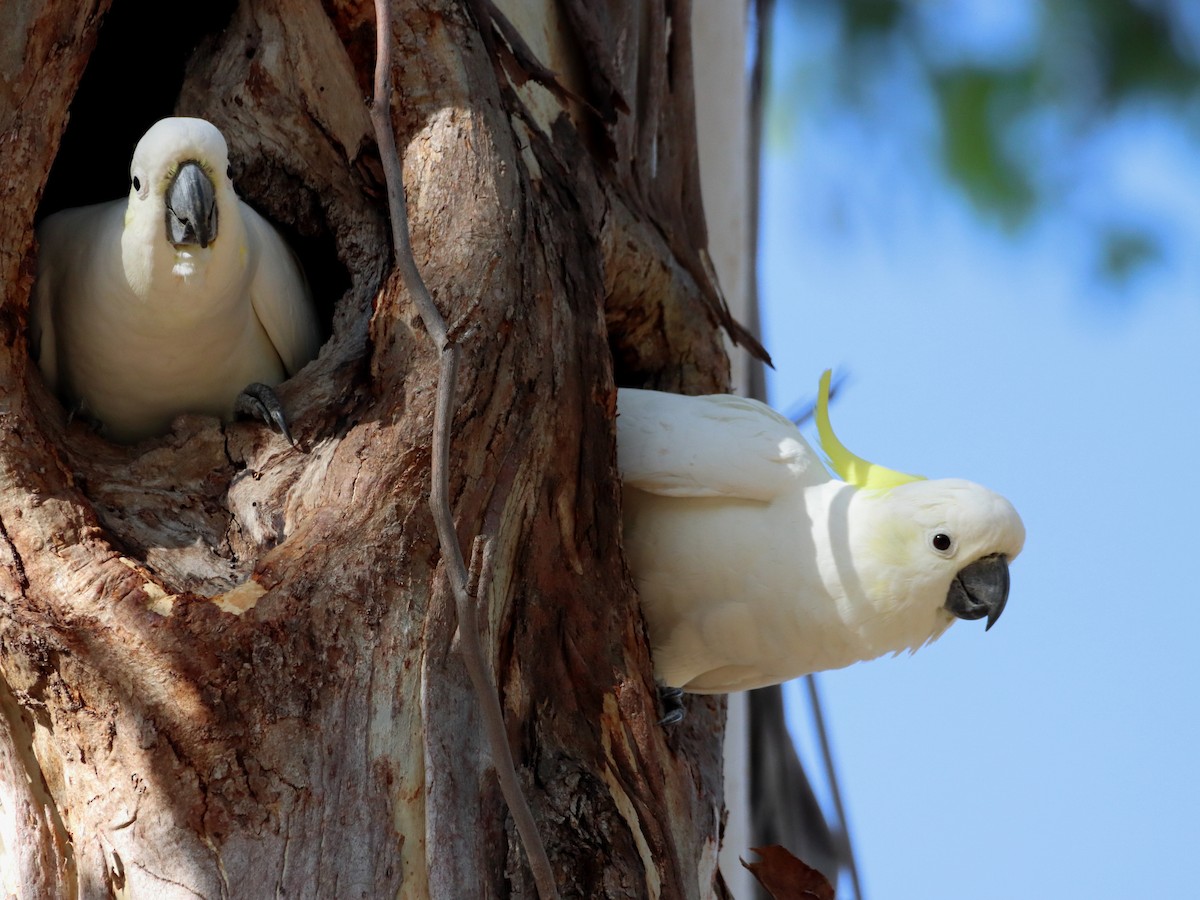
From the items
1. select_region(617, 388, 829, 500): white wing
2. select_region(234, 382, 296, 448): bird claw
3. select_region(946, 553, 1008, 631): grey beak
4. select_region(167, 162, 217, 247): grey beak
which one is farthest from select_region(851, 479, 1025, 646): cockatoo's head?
select_region(167, 162, 217, 247): grey beak

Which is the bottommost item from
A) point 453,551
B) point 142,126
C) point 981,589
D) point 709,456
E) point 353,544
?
point 453,551

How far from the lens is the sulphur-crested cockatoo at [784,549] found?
2.37m

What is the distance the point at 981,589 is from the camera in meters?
2.45

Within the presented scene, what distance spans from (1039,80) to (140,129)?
10.7 ft

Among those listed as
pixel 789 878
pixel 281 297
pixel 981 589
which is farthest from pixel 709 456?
pixel 281 297

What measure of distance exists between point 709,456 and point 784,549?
0.71 ft

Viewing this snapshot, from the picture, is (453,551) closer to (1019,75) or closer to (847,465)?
(847,465)

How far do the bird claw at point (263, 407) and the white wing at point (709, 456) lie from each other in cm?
60

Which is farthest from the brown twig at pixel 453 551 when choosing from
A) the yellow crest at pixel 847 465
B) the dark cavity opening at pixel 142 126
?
the yellow crest at pixel 847 465

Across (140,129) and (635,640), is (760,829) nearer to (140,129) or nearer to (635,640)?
(635,640)

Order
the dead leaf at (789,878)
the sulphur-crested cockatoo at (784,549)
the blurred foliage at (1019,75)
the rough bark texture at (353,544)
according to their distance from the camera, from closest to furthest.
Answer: the rough bark texture at (353,544) → the dead leaf at (789,878) → the sulphur-crested cockatoo at (784,549) → the blurred foliage at (1019,75)

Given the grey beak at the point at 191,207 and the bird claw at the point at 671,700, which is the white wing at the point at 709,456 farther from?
the grey beak at the point at 191,207

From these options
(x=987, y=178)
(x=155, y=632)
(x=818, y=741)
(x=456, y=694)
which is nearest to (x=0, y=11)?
(x=155, y=632)

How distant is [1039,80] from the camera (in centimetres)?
480
